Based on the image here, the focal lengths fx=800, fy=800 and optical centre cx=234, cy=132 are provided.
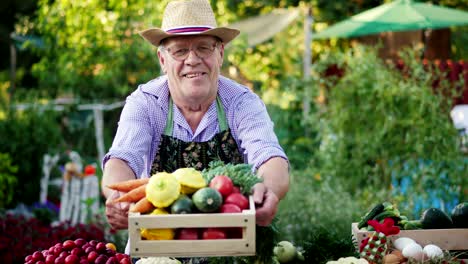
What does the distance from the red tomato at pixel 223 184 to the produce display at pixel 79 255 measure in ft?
3.27

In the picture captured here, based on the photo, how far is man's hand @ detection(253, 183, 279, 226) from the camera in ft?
8.59

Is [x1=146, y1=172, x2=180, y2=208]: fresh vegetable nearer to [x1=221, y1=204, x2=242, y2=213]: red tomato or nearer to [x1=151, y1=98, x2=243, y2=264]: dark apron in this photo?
[x1=221, y1=204, x2=242, y2=213]: red tomato

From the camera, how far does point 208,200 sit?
2.47 m

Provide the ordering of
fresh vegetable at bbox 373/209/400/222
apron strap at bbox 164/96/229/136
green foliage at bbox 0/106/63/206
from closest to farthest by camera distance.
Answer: apron strap at bbox 164/96/229/136 < fresh vegetable at bbox 373/209/400/222 < green foliage at bbox 0/106/63/206

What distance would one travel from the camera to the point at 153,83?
11.1 ft

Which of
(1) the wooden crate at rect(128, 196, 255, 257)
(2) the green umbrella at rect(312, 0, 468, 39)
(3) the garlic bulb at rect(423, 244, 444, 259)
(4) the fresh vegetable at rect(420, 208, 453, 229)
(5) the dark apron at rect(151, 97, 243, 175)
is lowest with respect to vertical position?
(3) the garlic bulb at rect(423, 244, 444, 259)

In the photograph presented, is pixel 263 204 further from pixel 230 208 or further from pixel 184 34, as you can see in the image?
pixel 184 34

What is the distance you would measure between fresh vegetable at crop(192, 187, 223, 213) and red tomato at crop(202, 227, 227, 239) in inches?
2.5

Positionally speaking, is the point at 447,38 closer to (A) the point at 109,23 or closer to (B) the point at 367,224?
(A) the point at 109,23

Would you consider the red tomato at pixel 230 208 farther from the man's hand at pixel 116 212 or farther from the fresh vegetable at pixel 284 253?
Answer: the fresh vegetable at pixel 284 253

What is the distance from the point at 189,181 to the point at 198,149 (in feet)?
2.39

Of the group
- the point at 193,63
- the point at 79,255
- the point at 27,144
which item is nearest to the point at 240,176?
the point at 193,63

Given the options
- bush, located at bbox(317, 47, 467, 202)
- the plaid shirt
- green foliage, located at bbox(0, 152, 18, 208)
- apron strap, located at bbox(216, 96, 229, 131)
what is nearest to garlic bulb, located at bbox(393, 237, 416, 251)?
the plaid shirt

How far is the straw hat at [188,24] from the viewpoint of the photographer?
9.97ft
